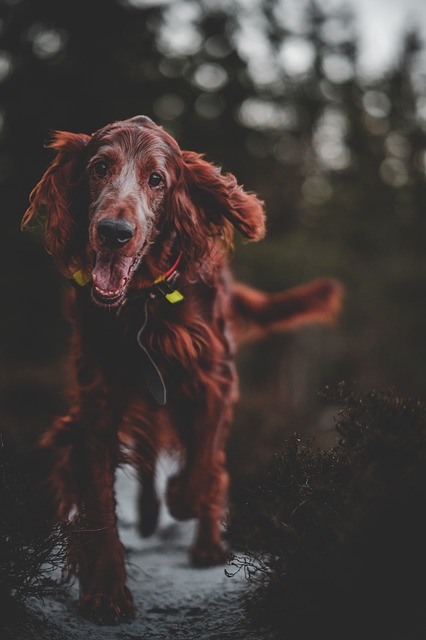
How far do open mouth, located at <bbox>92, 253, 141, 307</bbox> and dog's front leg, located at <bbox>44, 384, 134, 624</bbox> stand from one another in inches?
17.0

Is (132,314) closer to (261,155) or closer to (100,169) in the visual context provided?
(100,169)

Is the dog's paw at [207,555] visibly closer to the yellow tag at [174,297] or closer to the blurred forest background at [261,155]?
the yellow tag at [174,297]

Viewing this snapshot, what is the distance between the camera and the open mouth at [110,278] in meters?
2.24

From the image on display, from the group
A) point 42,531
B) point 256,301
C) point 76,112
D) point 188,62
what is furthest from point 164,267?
point 188,62

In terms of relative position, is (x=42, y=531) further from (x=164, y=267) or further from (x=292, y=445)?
(x=164, y=267)

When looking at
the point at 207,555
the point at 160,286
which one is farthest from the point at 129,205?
the point at 207,555

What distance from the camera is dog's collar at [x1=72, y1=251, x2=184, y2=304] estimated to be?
2.52 meters

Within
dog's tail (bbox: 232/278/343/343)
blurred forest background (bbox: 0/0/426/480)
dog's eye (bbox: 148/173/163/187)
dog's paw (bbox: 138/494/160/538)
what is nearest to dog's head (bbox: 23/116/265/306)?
dog's eye (bbox: 148/173/163/187)

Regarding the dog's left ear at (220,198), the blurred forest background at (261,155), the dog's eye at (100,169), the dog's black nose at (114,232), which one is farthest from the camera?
the blurred forest background at (261,155)

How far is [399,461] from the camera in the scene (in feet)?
5.79

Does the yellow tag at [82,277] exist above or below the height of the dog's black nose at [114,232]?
below

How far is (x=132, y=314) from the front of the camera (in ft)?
8.27

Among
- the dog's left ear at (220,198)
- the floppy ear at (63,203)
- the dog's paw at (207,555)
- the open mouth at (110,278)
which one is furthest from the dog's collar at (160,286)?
the dog's paw at (207,555)

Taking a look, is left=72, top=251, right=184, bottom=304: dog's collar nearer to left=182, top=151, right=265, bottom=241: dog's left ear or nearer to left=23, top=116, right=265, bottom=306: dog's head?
left=23, top=116, right=265, bottom=306: dog's head
